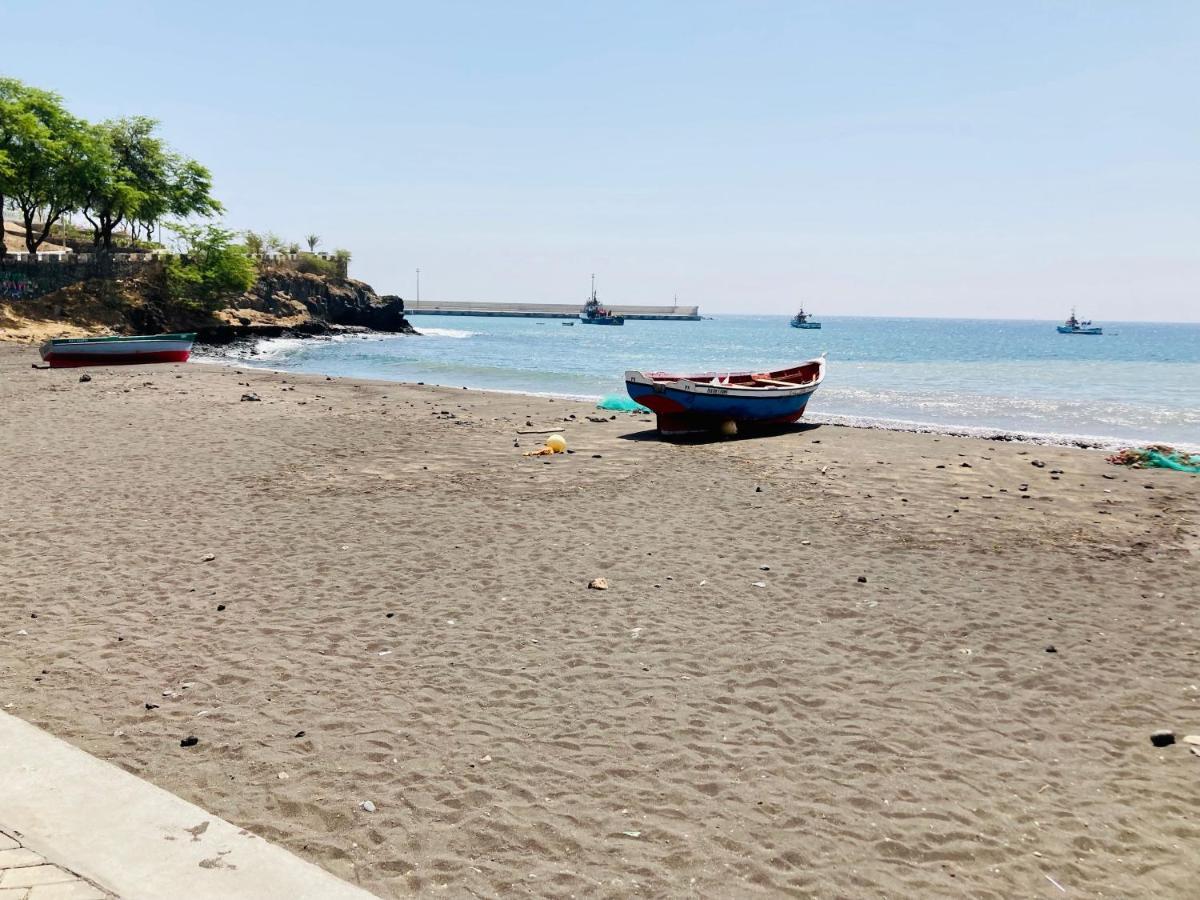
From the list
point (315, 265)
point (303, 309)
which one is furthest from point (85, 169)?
point (315, 265)

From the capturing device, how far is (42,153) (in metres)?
56.0

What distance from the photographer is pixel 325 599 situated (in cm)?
830

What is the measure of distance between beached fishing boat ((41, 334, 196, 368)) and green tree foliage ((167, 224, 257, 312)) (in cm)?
2955

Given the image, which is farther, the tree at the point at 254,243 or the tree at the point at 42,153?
the tree at the point at 254,243

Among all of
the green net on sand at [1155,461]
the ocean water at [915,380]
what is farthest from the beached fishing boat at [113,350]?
the green net on sand at [1155,461]

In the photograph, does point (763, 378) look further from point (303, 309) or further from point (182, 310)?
point (303, 309)

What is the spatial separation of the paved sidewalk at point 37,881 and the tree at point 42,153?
6283 cm

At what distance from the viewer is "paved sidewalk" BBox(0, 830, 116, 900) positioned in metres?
3.55

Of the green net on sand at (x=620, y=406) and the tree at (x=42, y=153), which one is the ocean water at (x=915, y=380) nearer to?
the green net on sand at (x=620, y=406)

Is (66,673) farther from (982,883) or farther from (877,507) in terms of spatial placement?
(877,507)

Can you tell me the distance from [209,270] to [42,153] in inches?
510

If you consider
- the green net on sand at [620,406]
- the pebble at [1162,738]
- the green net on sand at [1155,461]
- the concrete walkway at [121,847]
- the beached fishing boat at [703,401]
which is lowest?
the pebble at [1162,738]

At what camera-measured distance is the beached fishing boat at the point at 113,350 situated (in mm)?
32188

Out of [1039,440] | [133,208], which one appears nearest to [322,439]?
[1039,440]
